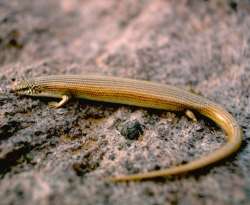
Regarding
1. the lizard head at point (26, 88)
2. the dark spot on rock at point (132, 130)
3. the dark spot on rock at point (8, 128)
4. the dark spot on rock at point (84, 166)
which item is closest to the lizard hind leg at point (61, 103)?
the lizard head at point (26, 88)

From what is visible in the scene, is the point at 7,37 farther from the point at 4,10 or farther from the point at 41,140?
the point at 41,140

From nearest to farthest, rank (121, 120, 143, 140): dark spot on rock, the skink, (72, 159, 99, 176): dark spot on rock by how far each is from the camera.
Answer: (72, 159, 99, 176): dark spot on rock → (121, 120, 143, 140): dark spot on rock → the skink

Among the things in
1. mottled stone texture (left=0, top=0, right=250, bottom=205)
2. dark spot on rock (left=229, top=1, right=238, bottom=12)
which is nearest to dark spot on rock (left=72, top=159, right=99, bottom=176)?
mottled stone texture (left=0, top=0, right=250, bottom=205)

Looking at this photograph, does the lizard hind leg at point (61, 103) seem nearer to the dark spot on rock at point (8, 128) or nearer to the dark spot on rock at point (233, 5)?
the dark spot on rock at point (8, 128)

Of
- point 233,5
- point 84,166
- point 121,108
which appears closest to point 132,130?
point 121,108

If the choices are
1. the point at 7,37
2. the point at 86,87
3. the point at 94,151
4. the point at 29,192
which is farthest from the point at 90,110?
the point at 7,37

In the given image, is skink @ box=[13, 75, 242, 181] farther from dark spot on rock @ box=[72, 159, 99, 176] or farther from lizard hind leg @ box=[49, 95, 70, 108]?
dark spot on rock @ box=[72, 159, 99, 176]
